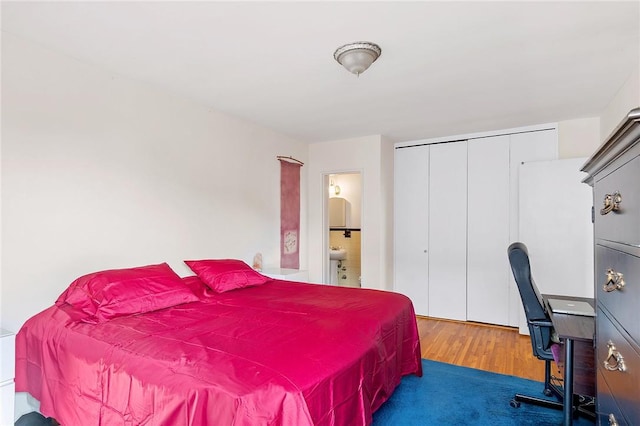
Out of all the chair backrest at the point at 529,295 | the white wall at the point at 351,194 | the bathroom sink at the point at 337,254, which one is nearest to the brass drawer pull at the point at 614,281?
the chair backrest at the point at 529,295

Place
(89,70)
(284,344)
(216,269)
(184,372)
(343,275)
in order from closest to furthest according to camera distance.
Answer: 1. (184,372)
2. (284,344)
3. (89,70)
4. (216,269)
5. (343,275)

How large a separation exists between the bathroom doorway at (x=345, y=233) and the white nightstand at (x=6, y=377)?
4421mm

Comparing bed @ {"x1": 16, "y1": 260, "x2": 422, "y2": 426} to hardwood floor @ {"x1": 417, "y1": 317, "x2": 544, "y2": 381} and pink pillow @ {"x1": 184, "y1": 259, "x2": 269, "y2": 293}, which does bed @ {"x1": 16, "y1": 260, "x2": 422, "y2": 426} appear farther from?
hardwood floor @ {"x1": 417, "y1": 317, "x2": 544, "y2": 381}

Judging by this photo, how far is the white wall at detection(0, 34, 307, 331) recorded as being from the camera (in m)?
2.12

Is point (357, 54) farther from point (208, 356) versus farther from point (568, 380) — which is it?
point (568, 380)

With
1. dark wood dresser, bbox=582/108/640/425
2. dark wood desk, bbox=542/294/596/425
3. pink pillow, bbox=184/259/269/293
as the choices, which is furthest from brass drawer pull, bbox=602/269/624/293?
pink pillow, bbox=184/259/269/293

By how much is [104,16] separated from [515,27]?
2.42 metres

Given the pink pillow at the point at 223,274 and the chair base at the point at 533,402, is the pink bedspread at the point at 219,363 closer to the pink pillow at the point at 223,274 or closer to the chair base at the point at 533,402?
the pink pillow at the point at 223,274

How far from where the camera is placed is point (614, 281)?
1.05 m

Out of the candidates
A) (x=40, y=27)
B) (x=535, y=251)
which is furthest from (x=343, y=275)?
(x=40, y=27)

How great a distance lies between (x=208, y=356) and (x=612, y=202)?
1662 millimetres

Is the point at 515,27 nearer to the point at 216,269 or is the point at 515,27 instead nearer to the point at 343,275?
the point at 216,269

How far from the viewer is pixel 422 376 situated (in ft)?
9.34

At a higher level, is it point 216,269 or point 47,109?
point 47,109
